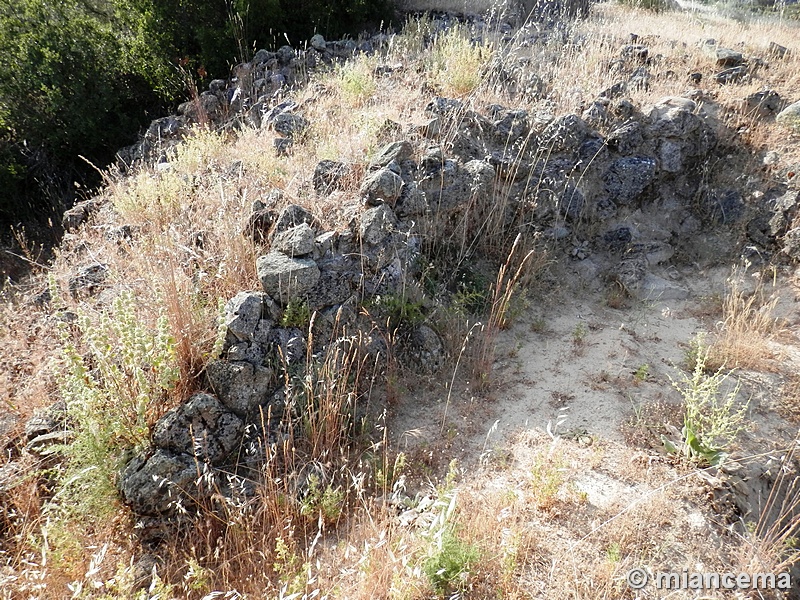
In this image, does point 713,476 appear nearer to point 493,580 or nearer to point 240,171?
point 493,580

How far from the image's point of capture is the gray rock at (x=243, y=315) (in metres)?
3.47

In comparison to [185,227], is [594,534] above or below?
below

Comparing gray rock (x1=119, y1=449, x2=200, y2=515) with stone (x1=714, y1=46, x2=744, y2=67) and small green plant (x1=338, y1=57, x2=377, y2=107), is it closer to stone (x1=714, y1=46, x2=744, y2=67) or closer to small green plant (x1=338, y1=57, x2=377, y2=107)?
small green plant (x1=338, y1=57, x2=377, y2=107)

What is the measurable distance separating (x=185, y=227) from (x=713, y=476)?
4.62 m

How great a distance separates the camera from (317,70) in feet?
25.3

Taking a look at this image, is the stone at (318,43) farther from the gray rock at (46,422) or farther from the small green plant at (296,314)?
the gray rock at (46,422)

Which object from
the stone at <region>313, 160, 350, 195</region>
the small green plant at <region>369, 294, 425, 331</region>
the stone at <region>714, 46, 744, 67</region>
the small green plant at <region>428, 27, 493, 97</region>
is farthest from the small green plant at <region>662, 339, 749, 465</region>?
the stone at <region>714, 46, 744, 67</region>

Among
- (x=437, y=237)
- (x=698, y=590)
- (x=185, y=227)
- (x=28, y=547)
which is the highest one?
(x=185, y=227)

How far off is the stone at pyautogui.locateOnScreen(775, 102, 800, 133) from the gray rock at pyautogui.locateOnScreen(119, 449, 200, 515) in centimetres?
753

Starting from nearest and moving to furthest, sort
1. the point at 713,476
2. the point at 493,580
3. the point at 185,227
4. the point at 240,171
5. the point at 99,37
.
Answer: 1. the point at 493,580
2. the point at 713,476
3. the point at 185,227
4. the point at 240,171
5. the point at 99,37

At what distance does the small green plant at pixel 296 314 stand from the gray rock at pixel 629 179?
4.00 metres

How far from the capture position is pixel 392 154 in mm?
4883

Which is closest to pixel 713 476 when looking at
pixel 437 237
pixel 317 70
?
pixel 437 237

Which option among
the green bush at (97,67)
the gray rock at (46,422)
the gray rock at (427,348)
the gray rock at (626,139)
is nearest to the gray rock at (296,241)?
the gray rock at (427,348)
